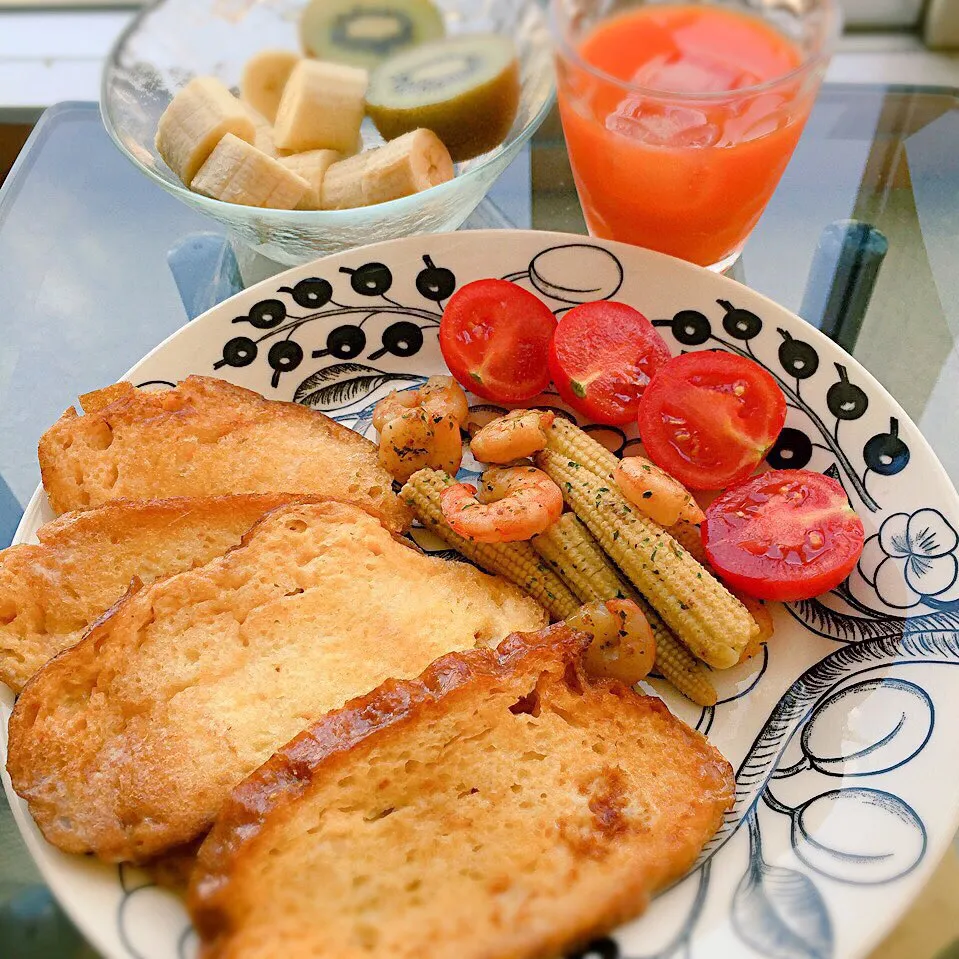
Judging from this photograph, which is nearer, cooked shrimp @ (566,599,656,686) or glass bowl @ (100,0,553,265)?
cooked shrimp @ (566,599,656,686)

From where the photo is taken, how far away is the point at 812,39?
2324 mm

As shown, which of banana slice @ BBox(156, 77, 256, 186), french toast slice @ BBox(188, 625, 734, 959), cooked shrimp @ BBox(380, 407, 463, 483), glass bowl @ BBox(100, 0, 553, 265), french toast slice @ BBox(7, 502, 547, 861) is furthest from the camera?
banana slice @ BBox(156, 77, 256, 186)

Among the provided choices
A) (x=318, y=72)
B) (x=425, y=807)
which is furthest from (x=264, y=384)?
(x=425, y=807)

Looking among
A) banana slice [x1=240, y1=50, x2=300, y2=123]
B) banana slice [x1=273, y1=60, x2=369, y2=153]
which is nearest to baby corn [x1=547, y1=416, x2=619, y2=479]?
banana slice [x1=273, y1=60, x2=369, y2=153]

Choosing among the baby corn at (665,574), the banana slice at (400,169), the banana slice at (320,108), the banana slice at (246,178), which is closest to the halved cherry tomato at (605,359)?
the baby corn at (665,574)

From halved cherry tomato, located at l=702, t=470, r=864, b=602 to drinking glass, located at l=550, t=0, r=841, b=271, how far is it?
2.52 feet

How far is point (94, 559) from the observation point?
189 cm

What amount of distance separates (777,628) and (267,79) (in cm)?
218

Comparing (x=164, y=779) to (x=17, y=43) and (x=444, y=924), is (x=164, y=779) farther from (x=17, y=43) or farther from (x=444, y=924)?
(x=17, y=43)

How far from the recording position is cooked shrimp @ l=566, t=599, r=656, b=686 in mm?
1821

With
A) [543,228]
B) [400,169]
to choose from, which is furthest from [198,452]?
[543,228]

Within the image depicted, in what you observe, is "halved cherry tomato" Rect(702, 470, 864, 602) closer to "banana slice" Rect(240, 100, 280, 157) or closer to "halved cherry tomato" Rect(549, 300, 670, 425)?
"halved cherry tomato" Rect(549, 300, 670, 425)

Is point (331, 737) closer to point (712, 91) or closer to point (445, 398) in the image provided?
point (445, 398)

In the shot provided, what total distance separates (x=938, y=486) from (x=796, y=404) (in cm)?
37
